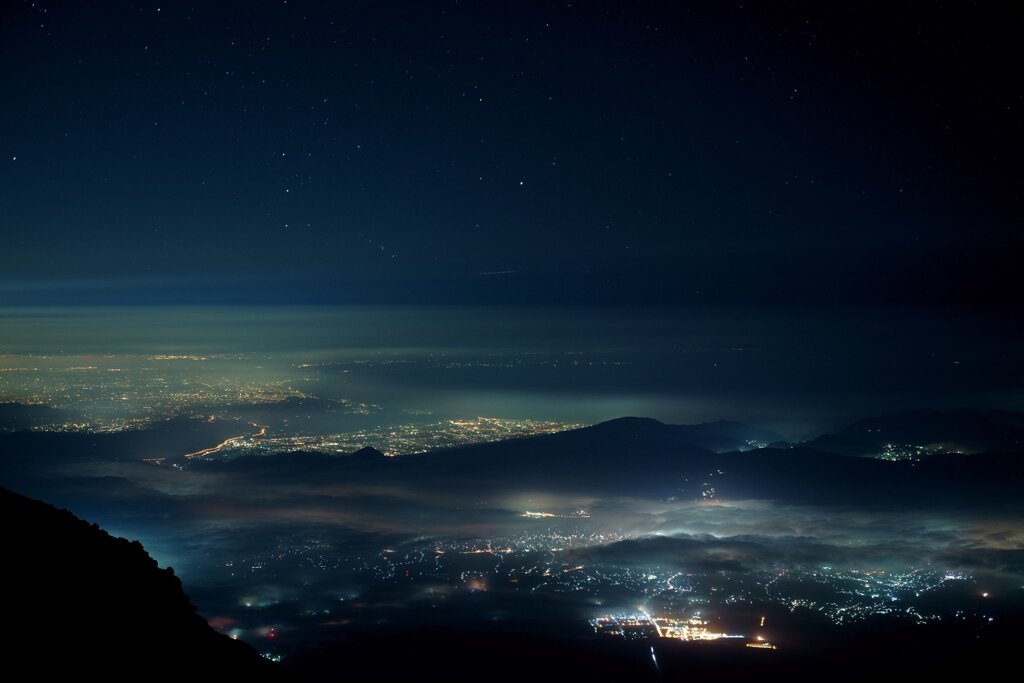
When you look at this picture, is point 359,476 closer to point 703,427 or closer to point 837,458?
point 837,458

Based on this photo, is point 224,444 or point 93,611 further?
point 224,444

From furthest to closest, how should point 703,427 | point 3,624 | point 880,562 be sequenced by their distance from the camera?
point 703,427 < point 880,562 < point 3,624

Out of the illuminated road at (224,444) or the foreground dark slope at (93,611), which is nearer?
the foreground dark slope at (93,611)

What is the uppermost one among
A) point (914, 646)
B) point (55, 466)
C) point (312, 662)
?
point (55, 466)

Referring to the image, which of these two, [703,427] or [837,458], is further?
[703,427]

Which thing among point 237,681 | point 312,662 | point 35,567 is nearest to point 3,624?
point 35,567

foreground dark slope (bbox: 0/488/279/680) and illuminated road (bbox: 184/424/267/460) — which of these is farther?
illuminated road (bbox: 184/424/267/460)

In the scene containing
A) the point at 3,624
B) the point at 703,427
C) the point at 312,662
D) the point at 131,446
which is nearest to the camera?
the point at 3,624

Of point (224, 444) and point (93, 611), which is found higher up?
point (93, 611)
